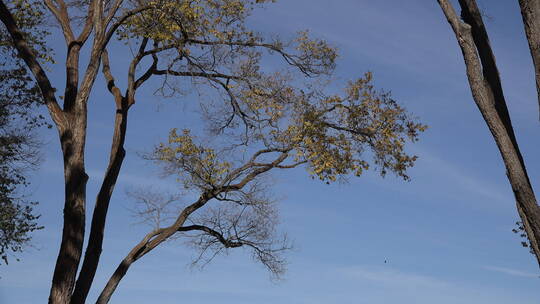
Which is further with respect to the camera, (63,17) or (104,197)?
(63,17)

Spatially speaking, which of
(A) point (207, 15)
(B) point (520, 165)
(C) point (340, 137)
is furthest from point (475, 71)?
(A) point (207, 15)

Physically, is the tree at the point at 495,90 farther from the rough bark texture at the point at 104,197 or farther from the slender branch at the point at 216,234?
the slender branch at the point at 216,234

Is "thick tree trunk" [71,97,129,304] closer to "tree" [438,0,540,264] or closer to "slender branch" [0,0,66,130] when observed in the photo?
"slender branch" [0,0,66,130]

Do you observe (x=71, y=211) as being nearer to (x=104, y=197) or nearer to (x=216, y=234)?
(x=104, y=197)

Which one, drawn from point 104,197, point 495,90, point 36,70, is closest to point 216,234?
point 104,197

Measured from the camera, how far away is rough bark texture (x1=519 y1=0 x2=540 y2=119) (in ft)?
26.9

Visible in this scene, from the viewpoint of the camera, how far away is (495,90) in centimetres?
894

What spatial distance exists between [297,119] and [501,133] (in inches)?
283

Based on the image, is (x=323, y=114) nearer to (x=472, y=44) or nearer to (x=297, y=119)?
(x=297, y=119)

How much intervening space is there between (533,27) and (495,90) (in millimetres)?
1077

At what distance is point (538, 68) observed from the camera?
8.20m

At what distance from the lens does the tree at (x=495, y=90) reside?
26.3ft

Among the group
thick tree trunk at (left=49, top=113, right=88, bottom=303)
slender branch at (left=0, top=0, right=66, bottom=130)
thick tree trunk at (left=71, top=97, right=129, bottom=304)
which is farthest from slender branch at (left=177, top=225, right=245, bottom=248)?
slender branch at (left=0, top=0, right=66, bottom=130)

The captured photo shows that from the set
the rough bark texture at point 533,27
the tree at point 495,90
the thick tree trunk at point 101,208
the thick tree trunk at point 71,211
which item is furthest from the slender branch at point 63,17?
the rough bark texture at point 533,27
